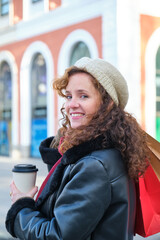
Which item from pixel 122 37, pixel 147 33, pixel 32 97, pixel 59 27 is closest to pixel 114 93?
pixel 122 37

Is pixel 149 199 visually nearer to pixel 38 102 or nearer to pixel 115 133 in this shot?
pixel 115 133

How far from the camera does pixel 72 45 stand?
11.3 metres

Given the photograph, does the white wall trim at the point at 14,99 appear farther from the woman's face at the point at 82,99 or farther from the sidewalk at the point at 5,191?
the woman's face at the point at 82,99

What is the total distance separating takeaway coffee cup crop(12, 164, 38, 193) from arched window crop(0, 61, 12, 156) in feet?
40.7

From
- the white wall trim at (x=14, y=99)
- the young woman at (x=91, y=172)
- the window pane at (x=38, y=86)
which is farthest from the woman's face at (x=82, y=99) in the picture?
the white wall trim at (x=14, y=99)

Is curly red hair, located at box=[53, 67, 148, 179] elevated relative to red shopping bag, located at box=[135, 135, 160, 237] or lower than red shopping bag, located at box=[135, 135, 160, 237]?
elevated

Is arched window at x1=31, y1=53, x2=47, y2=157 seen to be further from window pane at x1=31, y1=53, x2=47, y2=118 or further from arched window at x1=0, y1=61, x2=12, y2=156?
arched window at x1=0, y1=61, x2=12, y2=156

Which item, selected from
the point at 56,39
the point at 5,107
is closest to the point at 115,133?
the point at 56,39

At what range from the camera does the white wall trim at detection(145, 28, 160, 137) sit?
9984 millimetres

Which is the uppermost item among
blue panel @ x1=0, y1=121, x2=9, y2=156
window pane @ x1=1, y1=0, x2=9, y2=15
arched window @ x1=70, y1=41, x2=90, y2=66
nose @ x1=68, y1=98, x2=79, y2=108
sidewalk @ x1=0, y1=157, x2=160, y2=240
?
window pane @ x1=1, y1=0, x2=9, y2=15

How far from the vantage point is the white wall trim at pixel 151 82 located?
998 cm

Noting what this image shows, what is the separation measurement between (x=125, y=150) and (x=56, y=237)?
0.48 m

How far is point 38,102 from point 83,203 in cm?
1161

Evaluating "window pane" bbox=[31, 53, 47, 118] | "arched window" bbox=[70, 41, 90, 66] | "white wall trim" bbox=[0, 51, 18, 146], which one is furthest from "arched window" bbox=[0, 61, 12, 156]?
"arched window" bbox=[70, 41, 90, 66]
